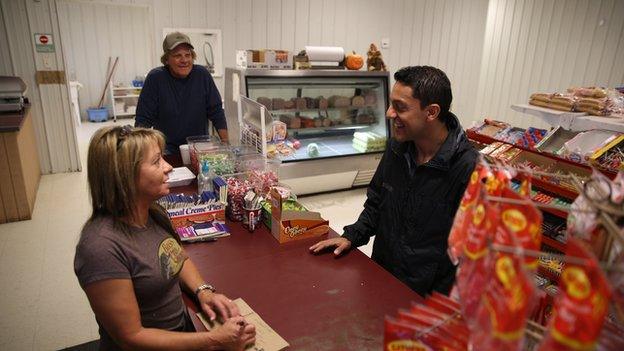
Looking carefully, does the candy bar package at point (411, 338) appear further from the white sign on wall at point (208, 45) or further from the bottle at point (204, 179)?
the white sign on wall at point (208, 45)

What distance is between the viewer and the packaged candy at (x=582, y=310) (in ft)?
1.76

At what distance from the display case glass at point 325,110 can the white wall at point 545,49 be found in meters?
2.42

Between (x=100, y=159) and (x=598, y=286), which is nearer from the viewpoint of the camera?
(x=598, y=286)

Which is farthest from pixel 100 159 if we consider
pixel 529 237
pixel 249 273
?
pixel 529 237

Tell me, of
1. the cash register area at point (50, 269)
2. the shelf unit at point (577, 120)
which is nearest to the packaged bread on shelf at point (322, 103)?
the cash register area at point (50, 269)

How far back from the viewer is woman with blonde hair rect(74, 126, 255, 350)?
45.0 inches

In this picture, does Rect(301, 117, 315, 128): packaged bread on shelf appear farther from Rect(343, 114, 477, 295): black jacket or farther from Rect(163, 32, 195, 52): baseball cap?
Rect(343, 114, 477, 295): black jacket

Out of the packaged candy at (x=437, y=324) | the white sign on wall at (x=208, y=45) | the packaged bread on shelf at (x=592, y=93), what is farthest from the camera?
the white sign on wall at (x=208, y=45)

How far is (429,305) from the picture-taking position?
0.84 m

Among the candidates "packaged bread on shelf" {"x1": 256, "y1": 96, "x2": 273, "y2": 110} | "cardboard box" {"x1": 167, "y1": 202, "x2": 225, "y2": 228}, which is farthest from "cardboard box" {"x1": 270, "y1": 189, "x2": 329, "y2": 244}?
"packaged bread on shelf" {"x1": 256, "y1": 96, "x2": 273, "y2": 110}

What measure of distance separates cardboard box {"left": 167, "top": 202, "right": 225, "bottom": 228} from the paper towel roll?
2.48 meters

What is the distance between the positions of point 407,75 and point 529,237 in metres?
1.22

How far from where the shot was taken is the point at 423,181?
1761mm

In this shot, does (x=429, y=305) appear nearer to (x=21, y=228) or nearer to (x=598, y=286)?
(x=598, y=286)
